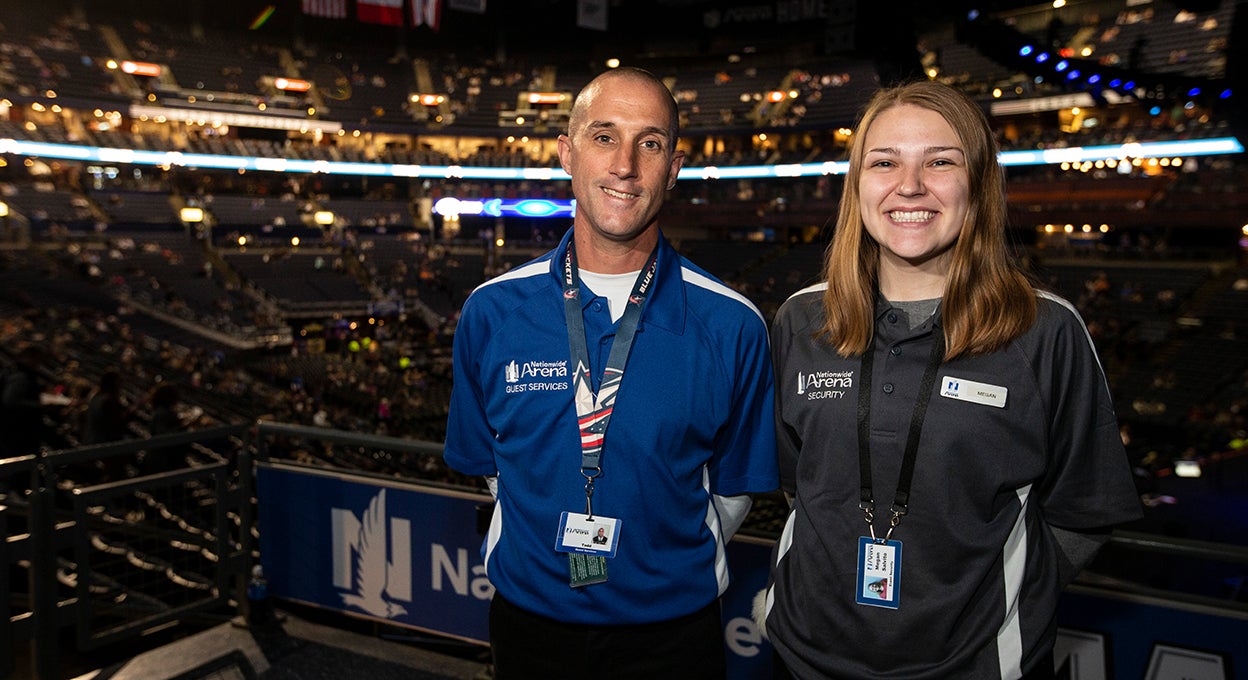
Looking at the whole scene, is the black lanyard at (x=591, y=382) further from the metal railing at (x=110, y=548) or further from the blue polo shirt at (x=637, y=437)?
the metal railing at (x=110, y=548)

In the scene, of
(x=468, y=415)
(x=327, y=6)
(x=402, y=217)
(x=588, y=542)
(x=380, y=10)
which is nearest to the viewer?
(x=588, y=542)

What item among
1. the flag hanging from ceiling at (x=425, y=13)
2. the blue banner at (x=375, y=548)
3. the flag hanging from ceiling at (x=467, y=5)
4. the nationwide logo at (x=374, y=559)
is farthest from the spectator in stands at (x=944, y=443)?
the flag hanging from ceiling at (x=467, y=5)

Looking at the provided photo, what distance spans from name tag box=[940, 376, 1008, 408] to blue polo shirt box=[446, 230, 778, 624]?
486mm

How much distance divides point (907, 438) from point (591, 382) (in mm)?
676

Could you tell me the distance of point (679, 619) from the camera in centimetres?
184

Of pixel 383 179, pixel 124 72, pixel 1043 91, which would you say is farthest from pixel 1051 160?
pixel 124 72

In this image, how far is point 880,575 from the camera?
1.50m

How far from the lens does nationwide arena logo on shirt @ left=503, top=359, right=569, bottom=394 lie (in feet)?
6.01

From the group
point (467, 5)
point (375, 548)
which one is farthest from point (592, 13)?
point (375, 548)

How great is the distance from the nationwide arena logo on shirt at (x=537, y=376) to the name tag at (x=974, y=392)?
0.79 m

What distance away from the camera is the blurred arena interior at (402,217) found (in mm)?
4832

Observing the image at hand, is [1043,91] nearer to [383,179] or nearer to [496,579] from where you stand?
[383,179]

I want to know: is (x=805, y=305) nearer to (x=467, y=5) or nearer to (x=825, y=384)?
(x=825, y=384)

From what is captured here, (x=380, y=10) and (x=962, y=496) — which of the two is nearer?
(x=962, y=496)
